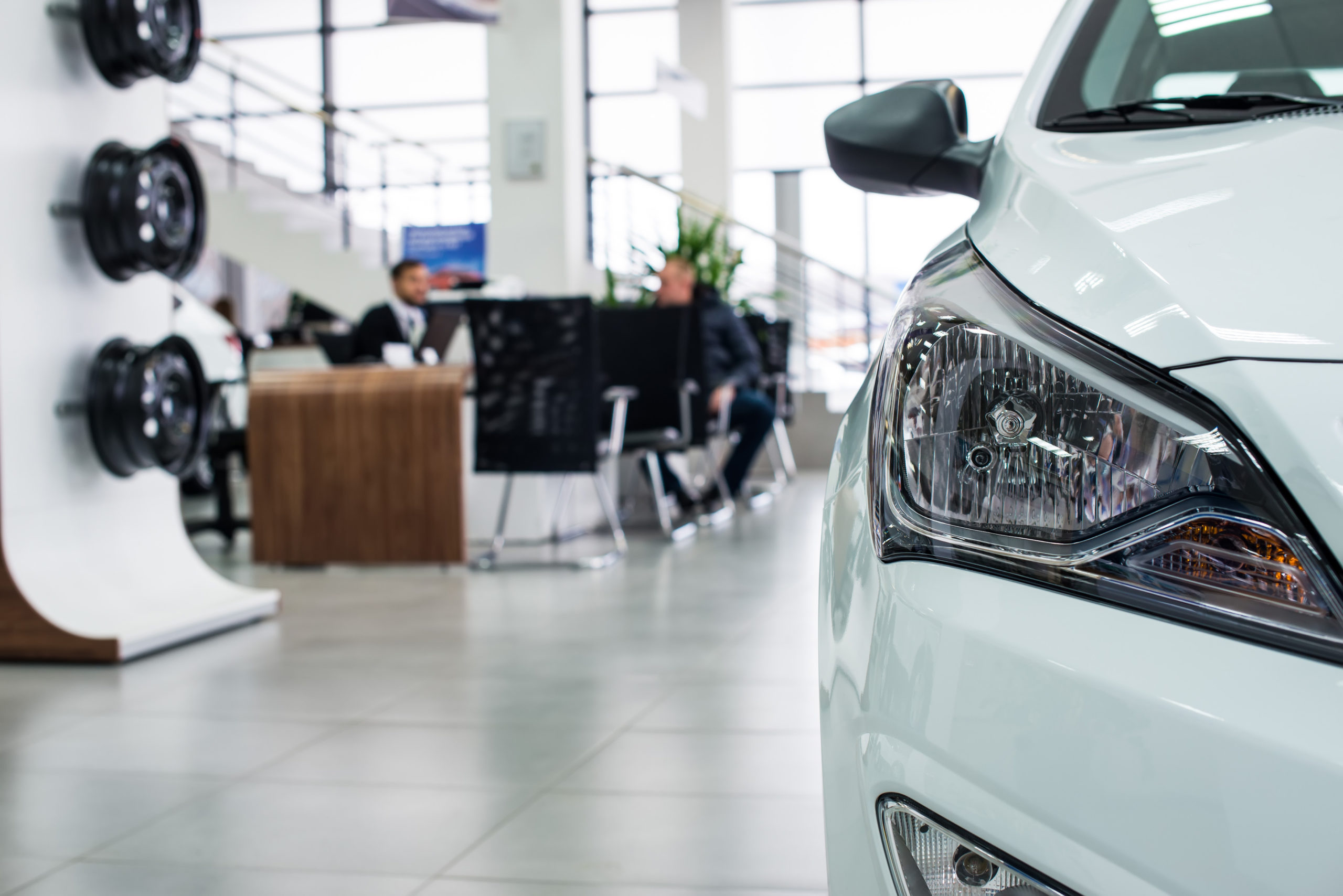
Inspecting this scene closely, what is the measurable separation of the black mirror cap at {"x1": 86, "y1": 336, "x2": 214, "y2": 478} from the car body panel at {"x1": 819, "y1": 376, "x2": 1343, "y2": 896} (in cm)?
262

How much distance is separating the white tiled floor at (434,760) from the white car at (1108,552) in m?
0.78

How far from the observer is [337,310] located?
35.8 ft

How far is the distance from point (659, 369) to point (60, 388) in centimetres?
286

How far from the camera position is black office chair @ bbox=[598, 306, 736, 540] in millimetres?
5371

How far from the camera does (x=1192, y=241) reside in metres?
0.72

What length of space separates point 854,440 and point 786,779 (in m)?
1.07

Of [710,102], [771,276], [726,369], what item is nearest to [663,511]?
[726,369]

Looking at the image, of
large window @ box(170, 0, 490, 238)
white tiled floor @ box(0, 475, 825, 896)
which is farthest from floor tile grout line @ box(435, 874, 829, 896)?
large window @ box(170, 0, 490, 238)

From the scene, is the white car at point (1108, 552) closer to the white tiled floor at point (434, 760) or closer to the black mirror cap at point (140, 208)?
the white tiled floor at point (434, 760)

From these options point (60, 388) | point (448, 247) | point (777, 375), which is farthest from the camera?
point (448, 247)

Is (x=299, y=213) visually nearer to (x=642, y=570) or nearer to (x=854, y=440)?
(x=642, y=570)

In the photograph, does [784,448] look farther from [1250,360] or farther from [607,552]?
[1250,360]

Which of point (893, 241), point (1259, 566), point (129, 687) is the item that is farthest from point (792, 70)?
point (1259, 566)

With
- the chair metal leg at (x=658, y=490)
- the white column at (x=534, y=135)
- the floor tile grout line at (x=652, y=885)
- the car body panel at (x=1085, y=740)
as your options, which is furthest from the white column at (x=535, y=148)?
the car body panel at (x=1085, y=740)
